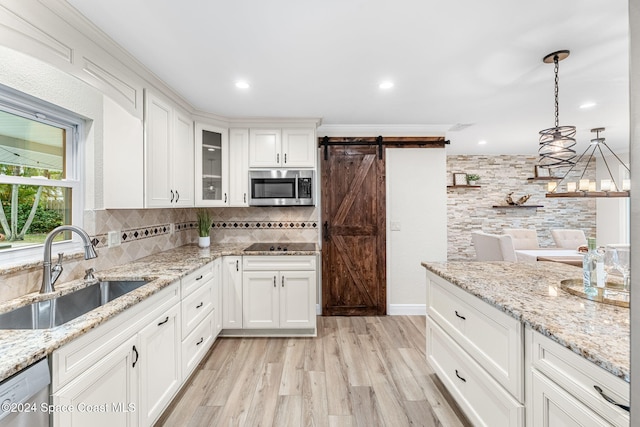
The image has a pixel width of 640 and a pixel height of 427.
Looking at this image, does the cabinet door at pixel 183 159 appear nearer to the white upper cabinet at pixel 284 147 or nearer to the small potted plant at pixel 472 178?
the white upper cabinet at pixel 284 147

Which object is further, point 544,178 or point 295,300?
point 544,178

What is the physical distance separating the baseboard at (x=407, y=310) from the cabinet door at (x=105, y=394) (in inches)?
111

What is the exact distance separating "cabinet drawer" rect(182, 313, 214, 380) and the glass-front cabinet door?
1247 millimetres

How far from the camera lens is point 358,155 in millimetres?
3623

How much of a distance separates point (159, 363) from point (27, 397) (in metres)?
0.87

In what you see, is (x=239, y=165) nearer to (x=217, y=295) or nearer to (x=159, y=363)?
(x=217, y=295)

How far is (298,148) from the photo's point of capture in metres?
3.29

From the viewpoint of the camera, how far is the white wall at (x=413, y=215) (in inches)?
144

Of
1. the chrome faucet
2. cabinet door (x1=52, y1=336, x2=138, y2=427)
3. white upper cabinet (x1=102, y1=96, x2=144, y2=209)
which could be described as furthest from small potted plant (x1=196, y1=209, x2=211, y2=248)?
cabinet door (x1=52, y1=336, x2=138, y2=427)

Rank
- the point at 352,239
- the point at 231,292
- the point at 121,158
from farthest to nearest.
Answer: the point at 352,239, the point at 231,292, the point at 121,158

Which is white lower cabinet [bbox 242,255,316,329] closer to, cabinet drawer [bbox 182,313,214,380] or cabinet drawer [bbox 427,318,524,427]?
cabinet drawer [bbox 182,313,214,380]

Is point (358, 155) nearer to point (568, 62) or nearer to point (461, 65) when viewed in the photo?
point (461, 65)

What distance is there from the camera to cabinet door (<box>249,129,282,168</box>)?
329 cm

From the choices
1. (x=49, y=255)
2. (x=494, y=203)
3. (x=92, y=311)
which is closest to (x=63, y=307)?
(x=49, y=255)
